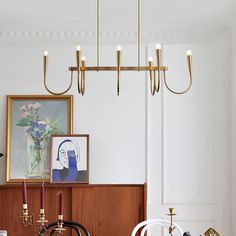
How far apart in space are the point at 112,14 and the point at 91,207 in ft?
5.20

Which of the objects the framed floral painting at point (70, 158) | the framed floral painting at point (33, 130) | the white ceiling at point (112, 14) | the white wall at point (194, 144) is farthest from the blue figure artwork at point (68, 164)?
the white ceiling at point (112, 14)

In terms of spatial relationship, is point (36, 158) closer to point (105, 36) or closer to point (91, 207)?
point (91, 207)

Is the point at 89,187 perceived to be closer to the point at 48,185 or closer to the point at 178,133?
the point at 48,185

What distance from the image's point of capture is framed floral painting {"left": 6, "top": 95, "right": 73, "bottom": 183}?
4.38 m

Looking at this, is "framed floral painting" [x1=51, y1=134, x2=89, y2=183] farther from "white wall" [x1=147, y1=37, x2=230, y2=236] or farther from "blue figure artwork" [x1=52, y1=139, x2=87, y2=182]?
"white wall" [x1=147, y1=37, x2=230, y2=236]

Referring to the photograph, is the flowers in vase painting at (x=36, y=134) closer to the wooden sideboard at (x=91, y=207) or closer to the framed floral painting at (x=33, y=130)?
the framed floral painting at (x=33, y=130)

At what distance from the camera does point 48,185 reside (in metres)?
4.11

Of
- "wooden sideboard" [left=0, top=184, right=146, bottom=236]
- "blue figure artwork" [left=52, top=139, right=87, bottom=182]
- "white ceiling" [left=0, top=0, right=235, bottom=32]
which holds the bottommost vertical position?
"wooden sideboard" [left=0, top=184, right=146, bottom=236]

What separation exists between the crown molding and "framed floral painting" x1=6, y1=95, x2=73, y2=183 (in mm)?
508

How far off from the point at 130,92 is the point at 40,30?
95 cm

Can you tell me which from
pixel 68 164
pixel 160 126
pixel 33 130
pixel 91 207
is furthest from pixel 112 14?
pixel 91 207

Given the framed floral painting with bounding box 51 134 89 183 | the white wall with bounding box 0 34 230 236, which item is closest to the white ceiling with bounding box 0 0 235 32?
the white wall with bounding box 0 34 230 236

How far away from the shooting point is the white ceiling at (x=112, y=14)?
3982mm

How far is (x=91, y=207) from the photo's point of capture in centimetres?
409
